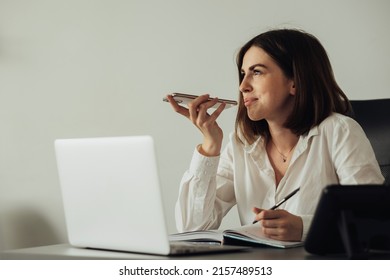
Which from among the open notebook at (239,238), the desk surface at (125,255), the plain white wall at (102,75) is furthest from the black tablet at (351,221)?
the plain white wall at (102,75)

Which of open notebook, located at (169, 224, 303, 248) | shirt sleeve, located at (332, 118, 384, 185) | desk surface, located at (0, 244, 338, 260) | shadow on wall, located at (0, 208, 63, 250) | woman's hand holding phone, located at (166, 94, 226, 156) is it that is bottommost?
shadow on wall, located at (0, 208, 63, 250)

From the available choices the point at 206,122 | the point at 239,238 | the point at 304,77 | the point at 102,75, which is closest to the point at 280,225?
the point at 239,238

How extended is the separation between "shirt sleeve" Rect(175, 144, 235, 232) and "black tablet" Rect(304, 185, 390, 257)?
0.72 m

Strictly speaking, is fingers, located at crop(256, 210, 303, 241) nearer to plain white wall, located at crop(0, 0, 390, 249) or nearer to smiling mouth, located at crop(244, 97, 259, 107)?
smiling mouth, located at crop(244, 97, 259, 107)

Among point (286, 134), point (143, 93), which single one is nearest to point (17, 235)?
point (143, 93)

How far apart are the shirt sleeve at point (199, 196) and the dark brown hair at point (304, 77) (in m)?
0.17

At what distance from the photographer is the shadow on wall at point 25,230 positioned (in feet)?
10.5

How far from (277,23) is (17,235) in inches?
61.8

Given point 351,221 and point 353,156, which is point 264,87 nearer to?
point 353,156

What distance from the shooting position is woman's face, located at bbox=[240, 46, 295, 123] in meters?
1.76

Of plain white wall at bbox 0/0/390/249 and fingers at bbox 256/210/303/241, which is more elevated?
plain white wall at bbox 0/0/390/249

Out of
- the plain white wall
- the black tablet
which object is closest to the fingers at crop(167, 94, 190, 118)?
the black tablet

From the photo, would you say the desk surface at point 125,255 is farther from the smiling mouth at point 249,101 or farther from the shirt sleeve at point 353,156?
the smiling mouth at point 249,101

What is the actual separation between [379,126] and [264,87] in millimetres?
313
